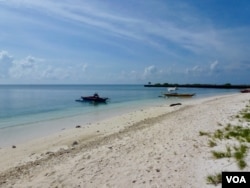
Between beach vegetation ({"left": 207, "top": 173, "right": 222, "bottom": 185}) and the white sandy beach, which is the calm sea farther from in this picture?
beach vegetation ({"left": 207, "top": 173, "right": 222, "bottom": 185})

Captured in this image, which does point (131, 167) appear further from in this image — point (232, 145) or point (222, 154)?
point (232, 145)

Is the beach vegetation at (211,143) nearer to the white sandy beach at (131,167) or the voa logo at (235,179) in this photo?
the white sandy beach at (131,167)

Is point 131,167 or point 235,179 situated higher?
point 235,179

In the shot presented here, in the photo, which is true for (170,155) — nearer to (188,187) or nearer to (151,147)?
(151,147)

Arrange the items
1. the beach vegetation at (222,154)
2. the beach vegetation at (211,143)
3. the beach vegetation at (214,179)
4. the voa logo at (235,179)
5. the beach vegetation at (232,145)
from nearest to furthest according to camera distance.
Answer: the voa logo at (235,179)
the beach vegetation at (214,179)
the beach vegetation at (232,145)
the beach vegetation at (222,154)
the beach vegetation at (211,143)

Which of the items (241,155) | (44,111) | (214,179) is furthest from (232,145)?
(44,111)

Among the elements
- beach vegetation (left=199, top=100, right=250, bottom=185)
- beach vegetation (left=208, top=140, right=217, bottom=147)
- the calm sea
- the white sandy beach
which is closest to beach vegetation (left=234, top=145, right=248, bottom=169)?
beach vegetation (left=199, top=100, right=250, bottom=185)

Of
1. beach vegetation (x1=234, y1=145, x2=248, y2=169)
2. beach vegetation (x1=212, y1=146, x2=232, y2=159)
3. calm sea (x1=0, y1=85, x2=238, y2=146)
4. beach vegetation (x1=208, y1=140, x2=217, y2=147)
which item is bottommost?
calm sea (x1=0, y1=85, x2=238, y2=146)

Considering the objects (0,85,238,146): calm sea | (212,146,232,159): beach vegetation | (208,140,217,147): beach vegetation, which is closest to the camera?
(212,146,232,159): beach vegetation

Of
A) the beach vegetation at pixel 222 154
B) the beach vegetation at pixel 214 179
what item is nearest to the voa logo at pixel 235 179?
the beach vegetation at pixel 214 179

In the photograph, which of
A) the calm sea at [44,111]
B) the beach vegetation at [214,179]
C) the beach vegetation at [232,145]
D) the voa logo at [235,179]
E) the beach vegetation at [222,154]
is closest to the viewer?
Answer: the voa logo at [235,179]

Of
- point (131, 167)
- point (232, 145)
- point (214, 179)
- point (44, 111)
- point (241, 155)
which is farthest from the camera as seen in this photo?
point (44, 111)

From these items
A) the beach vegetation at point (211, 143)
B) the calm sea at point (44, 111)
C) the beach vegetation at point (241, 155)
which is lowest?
the calm sea at point (44, 111)

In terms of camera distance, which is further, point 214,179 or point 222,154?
point 222,154
